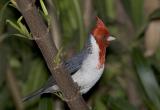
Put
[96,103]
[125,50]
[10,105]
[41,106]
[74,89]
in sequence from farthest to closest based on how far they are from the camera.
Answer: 1. [10,105]
2. [125,50]
3. [96,103]
4. [41,106]
5. [74,89]

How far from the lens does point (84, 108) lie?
1784 mm

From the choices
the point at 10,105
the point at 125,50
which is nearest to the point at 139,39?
the point at 125,50

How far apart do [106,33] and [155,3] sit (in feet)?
2.27

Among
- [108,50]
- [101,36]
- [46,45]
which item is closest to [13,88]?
[108,50]

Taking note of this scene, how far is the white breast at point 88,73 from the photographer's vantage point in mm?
2164

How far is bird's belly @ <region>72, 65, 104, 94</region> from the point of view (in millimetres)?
2162

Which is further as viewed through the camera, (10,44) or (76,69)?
(10,44)

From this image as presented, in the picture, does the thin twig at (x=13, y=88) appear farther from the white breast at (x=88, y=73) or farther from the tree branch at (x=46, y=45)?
the tree branch at (x=46, y=45)

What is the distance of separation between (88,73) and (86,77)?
0.02 meters

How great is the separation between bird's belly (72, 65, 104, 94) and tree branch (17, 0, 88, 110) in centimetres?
42

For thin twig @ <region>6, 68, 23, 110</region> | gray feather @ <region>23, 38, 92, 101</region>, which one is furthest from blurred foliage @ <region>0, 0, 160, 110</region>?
gray feather @ <region>23, 38, 92, 101</region>

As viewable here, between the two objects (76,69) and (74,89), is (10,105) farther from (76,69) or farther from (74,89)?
(74,89)

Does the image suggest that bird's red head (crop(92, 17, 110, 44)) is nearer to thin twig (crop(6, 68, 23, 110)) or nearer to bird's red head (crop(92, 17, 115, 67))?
bird's red head (crop(92, 17, 115, 67))

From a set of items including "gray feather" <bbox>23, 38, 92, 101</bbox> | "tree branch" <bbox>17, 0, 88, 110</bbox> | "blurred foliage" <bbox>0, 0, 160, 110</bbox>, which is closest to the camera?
"tree branch" <bbox>17, 0, 88, 110</bbox>
